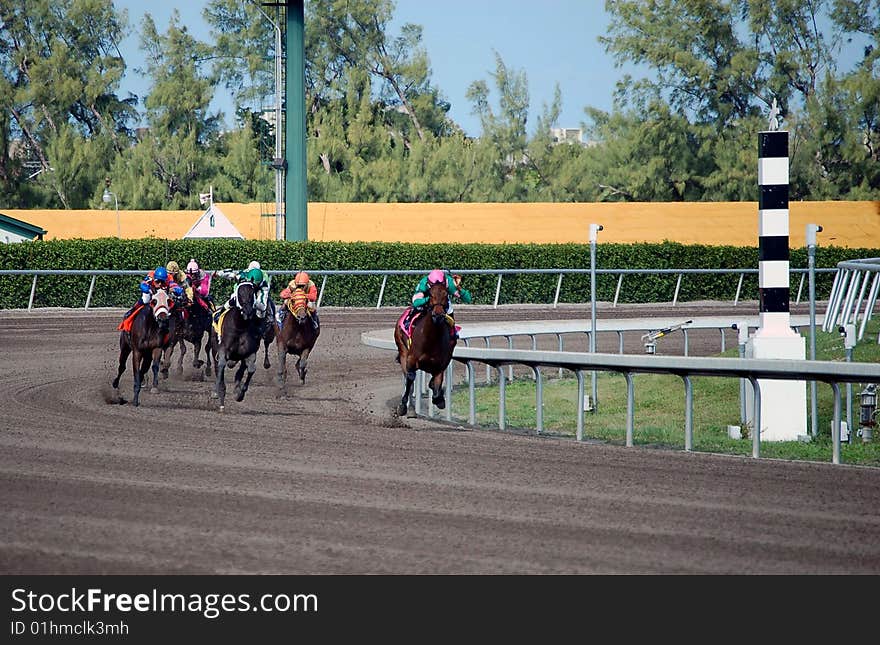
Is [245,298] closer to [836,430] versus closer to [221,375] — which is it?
[221,375]

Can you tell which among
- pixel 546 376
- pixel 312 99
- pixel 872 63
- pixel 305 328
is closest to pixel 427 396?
pixel 305 328

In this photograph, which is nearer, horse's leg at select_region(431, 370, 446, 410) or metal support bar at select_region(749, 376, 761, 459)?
metal support bar at select_region(749, 376, 761, 459)

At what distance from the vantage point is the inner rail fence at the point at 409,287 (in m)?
29.5

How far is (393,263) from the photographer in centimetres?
3584

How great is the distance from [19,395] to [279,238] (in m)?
23.5

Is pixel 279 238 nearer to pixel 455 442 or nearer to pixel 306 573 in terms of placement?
pixel 455 442

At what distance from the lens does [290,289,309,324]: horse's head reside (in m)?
16.8

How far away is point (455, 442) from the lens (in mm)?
11406

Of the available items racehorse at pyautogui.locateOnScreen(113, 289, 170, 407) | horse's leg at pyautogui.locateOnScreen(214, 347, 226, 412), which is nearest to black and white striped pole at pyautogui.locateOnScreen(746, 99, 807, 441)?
horse's leg at pyautogui.locateOnScreen(214, 347, 226, 412)

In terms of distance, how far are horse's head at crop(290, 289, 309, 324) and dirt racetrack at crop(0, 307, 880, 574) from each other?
297 cm

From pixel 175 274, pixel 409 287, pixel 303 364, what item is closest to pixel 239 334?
pixel 303 364

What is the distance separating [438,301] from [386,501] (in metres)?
4.99

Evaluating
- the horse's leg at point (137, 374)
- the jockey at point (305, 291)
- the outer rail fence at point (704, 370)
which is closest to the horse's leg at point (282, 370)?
the jockey at point (305, 291)

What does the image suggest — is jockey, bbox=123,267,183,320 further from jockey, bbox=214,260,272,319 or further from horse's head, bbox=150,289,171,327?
jockey, bbox=214,260,272,319
